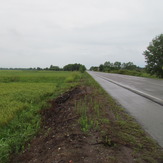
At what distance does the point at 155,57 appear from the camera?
27891 millimetres

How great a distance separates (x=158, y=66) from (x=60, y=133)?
96.7 ft

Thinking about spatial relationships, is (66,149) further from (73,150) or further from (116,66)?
(116,66)

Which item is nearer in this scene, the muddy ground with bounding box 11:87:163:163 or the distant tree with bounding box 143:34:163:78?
the muddy ground with bounding box 11:87:163:163

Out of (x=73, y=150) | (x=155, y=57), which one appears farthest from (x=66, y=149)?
(x=155, y=57)

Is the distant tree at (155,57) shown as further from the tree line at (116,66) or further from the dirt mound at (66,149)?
the tree line at (116,66)

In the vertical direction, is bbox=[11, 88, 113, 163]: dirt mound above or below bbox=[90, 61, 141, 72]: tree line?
below

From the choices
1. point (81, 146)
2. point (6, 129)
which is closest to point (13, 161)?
point (81, 146)

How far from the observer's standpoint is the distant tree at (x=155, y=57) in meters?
27.2

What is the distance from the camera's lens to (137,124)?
3732 millimetres

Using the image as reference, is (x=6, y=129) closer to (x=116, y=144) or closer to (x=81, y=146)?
(x=81, y=146)

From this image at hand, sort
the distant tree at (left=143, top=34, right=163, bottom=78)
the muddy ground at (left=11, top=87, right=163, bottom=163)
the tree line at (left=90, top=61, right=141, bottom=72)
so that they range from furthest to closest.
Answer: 1. the tree line at (left=90, top=61, right=141, bottom=72)
2. the distant tree at (left=143, top=34, right=163, bottom=78)
3. the muddy ground at (left=11, top=87, right=163, bottom=163)

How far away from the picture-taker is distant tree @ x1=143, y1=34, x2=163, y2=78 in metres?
27.2

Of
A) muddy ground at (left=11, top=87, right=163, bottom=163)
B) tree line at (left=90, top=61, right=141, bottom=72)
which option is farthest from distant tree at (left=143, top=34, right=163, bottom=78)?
tree line at (left=90, top=61, right=141, bottom=72)

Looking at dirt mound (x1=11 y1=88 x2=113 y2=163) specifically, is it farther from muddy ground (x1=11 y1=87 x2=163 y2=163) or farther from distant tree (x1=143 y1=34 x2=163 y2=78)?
distant tree (x1=143 y1=34 x2=163 y2=78)
